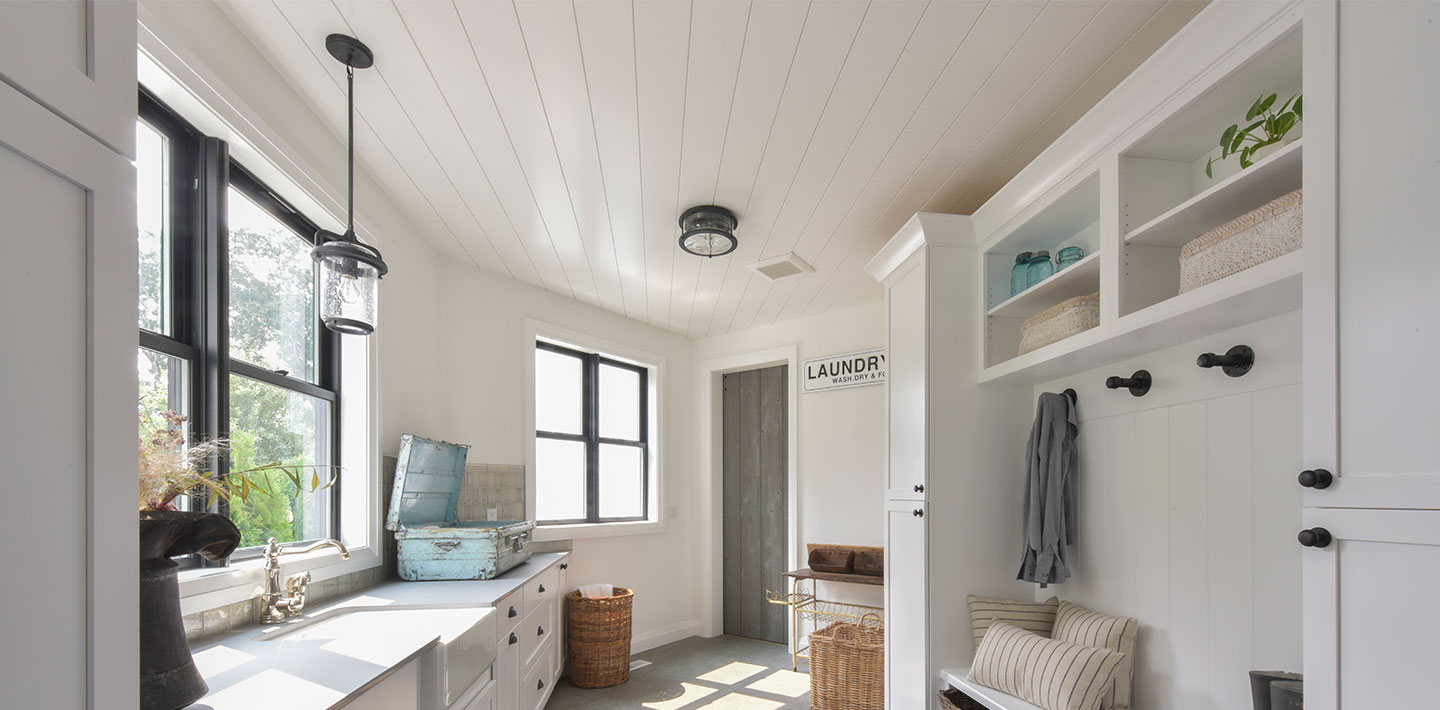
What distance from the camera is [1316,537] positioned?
3.69 ft

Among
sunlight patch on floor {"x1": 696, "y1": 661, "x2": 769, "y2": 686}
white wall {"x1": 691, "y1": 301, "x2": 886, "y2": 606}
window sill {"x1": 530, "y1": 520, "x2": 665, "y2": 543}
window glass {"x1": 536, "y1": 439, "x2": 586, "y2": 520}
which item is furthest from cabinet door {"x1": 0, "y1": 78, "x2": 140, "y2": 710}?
white wall {"x1": 691, "y1": 301, "x2": 886, "y2": 606}

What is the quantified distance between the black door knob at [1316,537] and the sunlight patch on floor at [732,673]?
3.46m

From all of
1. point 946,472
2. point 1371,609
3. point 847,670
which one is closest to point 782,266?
point 946,472

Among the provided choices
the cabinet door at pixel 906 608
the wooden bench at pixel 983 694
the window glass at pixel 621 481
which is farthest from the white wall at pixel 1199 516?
the window glass at pixel 621 481

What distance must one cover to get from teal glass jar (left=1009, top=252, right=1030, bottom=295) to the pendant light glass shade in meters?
2.11

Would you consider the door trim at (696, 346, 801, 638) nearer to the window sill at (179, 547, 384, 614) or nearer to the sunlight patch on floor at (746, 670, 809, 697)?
the sunlight patch on floor at (746, 670, 809, 697)

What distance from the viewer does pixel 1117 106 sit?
1.82m

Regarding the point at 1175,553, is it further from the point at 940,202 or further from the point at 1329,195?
the point at 940,202

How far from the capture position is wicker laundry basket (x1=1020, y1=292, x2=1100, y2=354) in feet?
6.88

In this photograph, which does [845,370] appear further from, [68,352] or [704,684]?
[68,352]

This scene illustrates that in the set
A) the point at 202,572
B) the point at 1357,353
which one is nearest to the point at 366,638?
the point at 202,572

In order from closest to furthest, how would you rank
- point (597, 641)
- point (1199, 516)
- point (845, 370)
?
point (1199, 516), point (597, 641), point (845, 370)

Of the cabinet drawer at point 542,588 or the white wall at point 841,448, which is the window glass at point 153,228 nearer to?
the cabinet drawer at point 542,588

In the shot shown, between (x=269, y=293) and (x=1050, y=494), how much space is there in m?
2.69
